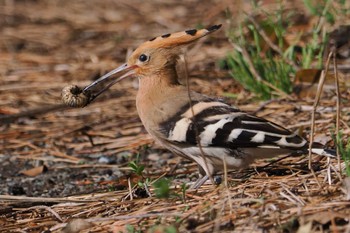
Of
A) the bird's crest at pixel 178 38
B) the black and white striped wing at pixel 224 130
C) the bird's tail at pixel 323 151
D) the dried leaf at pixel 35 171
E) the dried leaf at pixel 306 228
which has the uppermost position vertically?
the bird's crest at pixel 178 38

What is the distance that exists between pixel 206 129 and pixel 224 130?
0.09m

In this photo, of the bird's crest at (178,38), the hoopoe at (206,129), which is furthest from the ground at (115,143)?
the bird's crest at (178,38)

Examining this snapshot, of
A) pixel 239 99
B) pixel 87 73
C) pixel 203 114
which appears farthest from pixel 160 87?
pixel 87 73

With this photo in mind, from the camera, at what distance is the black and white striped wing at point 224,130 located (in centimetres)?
358

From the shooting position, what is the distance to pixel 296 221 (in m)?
2.83

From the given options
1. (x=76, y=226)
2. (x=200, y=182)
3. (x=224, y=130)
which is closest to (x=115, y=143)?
(x=200, y=182)

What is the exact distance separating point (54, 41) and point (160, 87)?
335 centimetres

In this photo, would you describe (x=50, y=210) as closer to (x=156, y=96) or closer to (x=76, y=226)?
(x=76, y=226)

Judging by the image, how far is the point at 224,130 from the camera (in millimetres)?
3631

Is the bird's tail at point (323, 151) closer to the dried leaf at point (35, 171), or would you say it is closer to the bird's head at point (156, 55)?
the bird's head at point (156, 55)

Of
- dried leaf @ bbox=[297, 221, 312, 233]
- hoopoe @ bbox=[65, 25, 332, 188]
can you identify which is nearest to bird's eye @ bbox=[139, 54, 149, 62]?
hoopoe @ bbox=[65, 25, 332, 188]

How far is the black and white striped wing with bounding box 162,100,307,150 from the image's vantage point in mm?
3576

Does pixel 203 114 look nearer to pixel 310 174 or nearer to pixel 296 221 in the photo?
pixel 310 174

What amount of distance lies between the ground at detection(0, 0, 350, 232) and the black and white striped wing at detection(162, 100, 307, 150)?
6.4 inches
